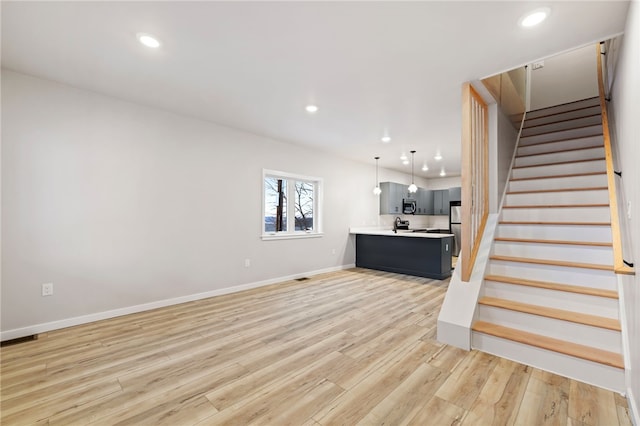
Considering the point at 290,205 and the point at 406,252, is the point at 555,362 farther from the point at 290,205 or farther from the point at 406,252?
the point at 290,205

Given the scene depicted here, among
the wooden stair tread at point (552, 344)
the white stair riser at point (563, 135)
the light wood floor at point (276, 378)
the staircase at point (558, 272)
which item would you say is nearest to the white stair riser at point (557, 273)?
the staircase at point (558, 272)

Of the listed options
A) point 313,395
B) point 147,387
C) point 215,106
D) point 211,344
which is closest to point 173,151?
point 215,106

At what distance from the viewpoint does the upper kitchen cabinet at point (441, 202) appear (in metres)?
9.09

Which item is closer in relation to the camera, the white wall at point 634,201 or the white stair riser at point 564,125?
the white wall at point 634,201

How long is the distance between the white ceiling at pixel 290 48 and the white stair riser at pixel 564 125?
80.0 inches

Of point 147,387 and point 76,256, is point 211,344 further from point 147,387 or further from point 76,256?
point 76,256

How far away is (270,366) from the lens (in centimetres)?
227

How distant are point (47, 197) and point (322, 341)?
317 centimetres

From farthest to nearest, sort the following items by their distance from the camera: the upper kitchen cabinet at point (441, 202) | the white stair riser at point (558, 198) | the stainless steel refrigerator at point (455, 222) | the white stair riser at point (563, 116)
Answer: the upper kitchen cabinet at point (441, 202)
the stainless steel refrigerator at point (455, 222)
the white stair riser at point (563, 116)
the white stair riser at point (558, 198)

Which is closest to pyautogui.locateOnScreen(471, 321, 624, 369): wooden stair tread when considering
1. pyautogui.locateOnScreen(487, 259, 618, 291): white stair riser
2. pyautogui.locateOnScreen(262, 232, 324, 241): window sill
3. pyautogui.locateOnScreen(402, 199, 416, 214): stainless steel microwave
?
pyautogui.locateOnScreen(487, 259, 618, 291): white stair riser

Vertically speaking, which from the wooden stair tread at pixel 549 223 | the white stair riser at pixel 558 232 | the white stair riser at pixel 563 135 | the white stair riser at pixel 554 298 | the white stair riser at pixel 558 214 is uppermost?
the white stair riser at pixel 563 135

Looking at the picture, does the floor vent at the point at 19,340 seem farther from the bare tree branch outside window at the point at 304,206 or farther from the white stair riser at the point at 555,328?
the white stair riser at the point at 555,328

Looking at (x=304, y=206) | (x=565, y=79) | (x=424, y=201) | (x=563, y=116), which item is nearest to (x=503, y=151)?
(x=563, y=116)

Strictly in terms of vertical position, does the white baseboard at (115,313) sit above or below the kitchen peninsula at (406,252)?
below
